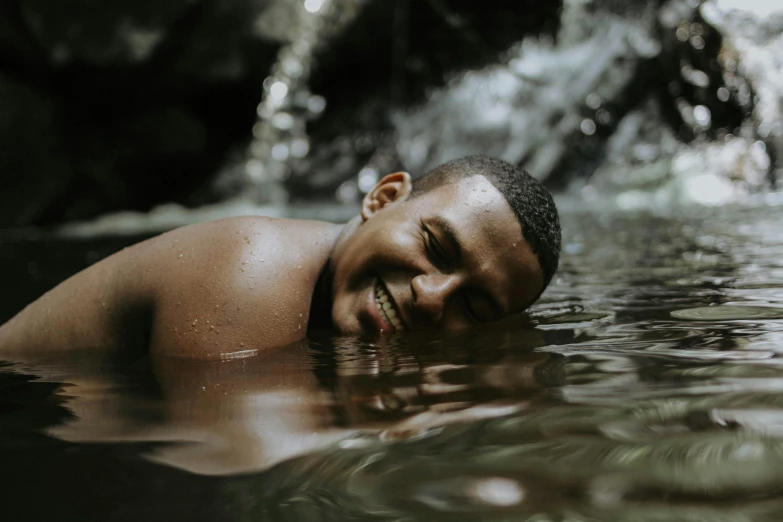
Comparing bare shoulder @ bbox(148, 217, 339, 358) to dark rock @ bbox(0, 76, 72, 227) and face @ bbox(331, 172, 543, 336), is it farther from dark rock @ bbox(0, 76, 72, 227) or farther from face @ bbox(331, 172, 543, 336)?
dark rock @ bbox(0, 76, 72, 227)

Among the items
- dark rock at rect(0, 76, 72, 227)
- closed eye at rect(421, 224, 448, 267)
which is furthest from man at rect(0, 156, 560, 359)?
dark rock at rect(0, 76, 72, 227)

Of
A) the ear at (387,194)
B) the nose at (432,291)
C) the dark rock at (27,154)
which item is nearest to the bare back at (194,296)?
the ear at (387,194)

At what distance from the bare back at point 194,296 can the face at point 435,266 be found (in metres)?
0.15

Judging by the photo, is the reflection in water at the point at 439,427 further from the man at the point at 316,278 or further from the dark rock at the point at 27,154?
the dark rock at the point at 27,154

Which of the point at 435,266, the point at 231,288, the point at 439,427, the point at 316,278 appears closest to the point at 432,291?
the point at 435,266

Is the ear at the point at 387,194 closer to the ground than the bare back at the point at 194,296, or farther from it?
farther from it

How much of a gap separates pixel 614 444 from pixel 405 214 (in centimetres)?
134

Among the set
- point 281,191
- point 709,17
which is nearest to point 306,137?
point 281,191

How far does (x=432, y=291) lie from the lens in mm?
2236

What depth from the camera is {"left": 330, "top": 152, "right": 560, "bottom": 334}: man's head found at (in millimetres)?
2293

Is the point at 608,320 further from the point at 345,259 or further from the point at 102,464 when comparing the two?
the point at 102,464

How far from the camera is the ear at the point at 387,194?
267 centimetres

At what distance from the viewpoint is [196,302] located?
6.94ft

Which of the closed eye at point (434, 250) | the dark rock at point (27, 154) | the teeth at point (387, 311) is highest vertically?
the dark rock at point (27, 154)
